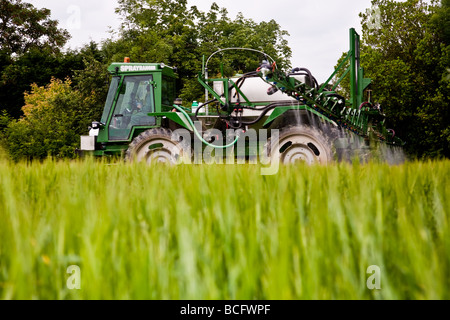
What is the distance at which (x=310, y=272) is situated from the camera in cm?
82

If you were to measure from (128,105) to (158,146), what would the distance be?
130 centimetres

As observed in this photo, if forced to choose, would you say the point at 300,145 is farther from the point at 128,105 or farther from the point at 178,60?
the point at 178,60

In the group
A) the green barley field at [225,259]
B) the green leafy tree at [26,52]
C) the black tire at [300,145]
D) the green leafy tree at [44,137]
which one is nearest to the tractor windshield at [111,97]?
the black tire at [300,145]

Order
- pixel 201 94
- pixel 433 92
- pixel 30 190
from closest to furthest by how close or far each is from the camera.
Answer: pixel 30 190
pixel 433 92
pixel 201 94

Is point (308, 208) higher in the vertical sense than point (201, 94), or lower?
lower

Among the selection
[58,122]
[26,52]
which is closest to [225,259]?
[58,122]

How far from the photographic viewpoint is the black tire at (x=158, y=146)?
25.4ft

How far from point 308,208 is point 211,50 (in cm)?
2835

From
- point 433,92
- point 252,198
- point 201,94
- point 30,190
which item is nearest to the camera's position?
point 252,198

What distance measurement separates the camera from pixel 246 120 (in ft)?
26.8

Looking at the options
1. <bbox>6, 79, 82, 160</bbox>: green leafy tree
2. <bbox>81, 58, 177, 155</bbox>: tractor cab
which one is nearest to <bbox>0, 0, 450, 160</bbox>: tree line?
<bbox>6, 79, 82, 160</bbox>: green leafy tree

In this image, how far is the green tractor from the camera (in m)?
7.06
